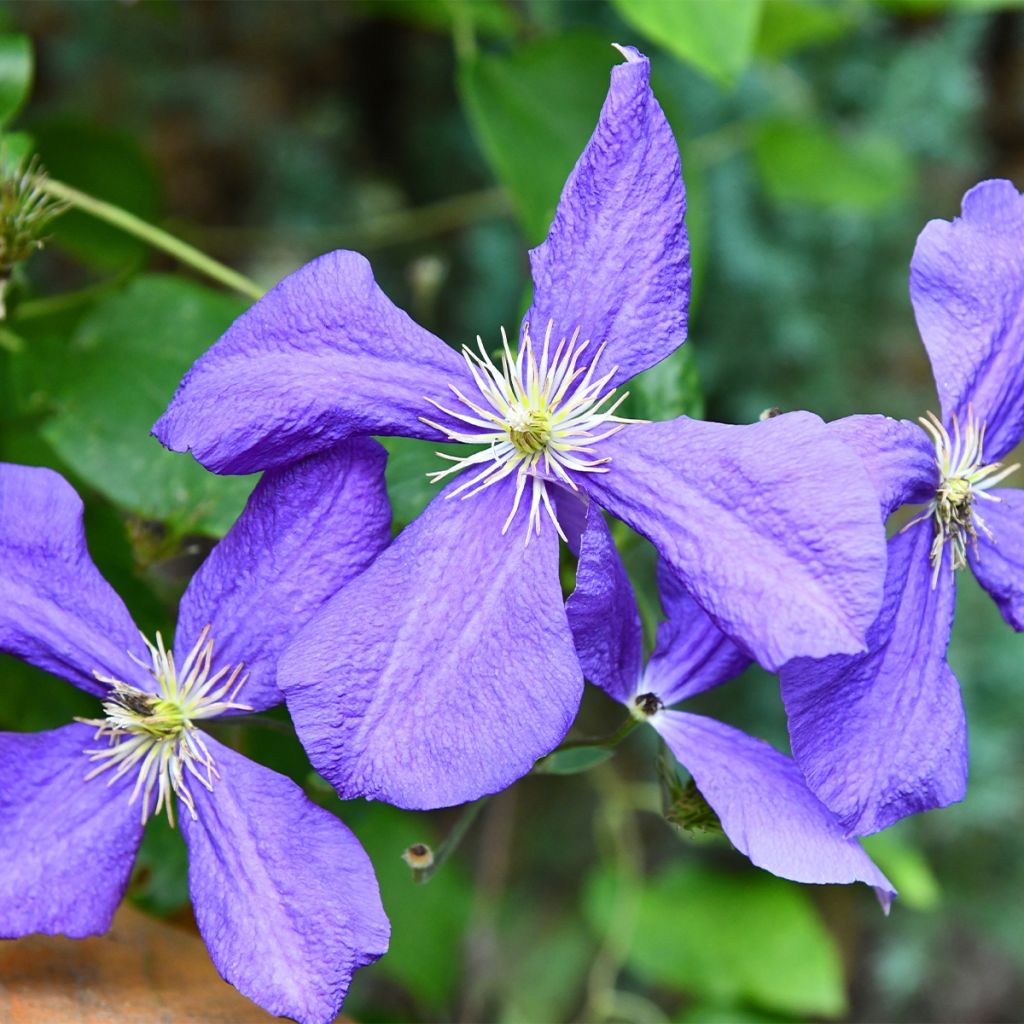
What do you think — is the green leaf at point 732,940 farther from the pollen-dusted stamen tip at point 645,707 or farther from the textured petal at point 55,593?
the textured petal at point 55,593

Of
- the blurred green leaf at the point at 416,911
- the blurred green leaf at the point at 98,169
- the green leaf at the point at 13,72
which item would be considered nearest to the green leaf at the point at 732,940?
the blurred green leaf at the point at 416,911

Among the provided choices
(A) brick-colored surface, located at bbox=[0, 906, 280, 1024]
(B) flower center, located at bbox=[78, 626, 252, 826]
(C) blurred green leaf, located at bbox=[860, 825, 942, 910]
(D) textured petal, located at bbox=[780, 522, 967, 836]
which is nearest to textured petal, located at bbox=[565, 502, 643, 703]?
(D) textured petal, located at bbox=[780, 522, 967, 836]

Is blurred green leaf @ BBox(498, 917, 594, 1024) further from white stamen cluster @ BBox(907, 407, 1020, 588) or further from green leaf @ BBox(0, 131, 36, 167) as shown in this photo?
green leaf @ BBox(0, 131, 36, 167)

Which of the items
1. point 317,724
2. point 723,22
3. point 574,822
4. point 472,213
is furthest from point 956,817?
point 317,724

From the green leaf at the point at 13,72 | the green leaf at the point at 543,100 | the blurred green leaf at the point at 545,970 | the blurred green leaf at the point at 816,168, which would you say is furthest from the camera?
the blurred green leaf at the point at 545,970

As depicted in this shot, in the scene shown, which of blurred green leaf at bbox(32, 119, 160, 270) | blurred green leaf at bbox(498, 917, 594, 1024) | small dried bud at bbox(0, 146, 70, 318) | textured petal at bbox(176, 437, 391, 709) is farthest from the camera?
blurred green leaf at bbox(498, 917, 594, 1024)
